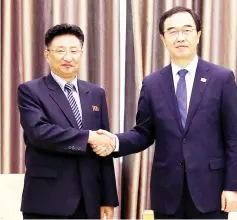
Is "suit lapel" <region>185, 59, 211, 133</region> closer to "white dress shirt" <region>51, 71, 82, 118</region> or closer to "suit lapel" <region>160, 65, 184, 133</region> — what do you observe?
"suit lapel" <region>160, 65, 184, 133</region>

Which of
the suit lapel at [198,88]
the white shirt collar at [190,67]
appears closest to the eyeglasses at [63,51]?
the white shirt collar at [190,67]

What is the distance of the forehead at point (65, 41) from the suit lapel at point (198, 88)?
641mm

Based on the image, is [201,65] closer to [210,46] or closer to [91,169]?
[91,169]

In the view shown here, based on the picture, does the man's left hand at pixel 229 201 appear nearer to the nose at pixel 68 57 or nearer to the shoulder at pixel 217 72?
the shoulder at pixel 217 72

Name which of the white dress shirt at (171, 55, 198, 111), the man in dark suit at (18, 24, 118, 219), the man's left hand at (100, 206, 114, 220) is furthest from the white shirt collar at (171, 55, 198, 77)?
the man's left hand at (100, 206, 114, 220)

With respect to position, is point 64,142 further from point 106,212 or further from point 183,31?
point 183,31

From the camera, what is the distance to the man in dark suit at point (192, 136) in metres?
2.13

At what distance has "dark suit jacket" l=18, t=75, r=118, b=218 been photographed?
2184 mm

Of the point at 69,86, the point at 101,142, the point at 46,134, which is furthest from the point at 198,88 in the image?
the point at 46,134

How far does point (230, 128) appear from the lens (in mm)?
2137

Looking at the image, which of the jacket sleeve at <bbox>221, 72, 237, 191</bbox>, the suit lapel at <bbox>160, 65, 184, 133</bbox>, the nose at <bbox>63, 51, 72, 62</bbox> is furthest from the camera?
the nose at <bbox>63, 51, 72, 62</bbox>

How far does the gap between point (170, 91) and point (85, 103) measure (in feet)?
1.44

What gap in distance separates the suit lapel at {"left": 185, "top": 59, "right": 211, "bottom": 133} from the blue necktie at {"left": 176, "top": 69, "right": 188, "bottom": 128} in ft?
0.13

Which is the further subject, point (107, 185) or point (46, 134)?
point (107, 185)
